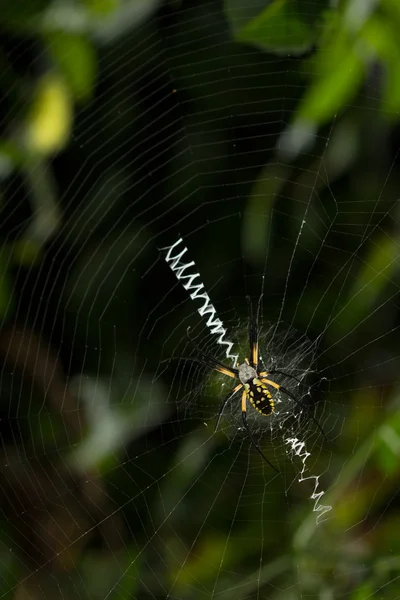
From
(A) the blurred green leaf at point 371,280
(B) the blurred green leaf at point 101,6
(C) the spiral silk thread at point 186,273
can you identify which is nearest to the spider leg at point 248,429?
(C) the spiral silk thread at point 186,273

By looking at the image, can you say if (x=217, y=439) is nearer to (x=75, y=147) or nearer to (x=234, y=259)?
(x=234, y=259)

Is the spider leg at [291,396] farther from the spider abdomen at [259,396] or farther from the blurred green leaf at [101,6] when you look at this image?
the blurred green leaf at [101,6]

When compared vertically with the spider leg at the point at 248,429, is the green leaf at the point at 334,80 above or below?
above

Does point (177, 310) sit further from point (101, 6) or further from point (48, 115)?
point (101, 6)

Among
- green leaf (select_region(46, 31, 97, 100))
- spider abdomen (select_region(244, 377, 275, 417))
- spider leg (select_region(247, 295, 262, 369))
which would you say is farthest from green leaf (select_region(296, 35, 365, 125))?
spider abdomen (select_region(244, 377, 275, 417))

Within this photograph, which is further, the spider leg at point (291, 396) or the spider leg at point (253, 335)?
the spider leg at point (253, 335)

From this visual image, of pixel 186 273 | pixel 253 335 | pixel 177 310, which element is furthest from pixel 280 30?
pixel 253 335
